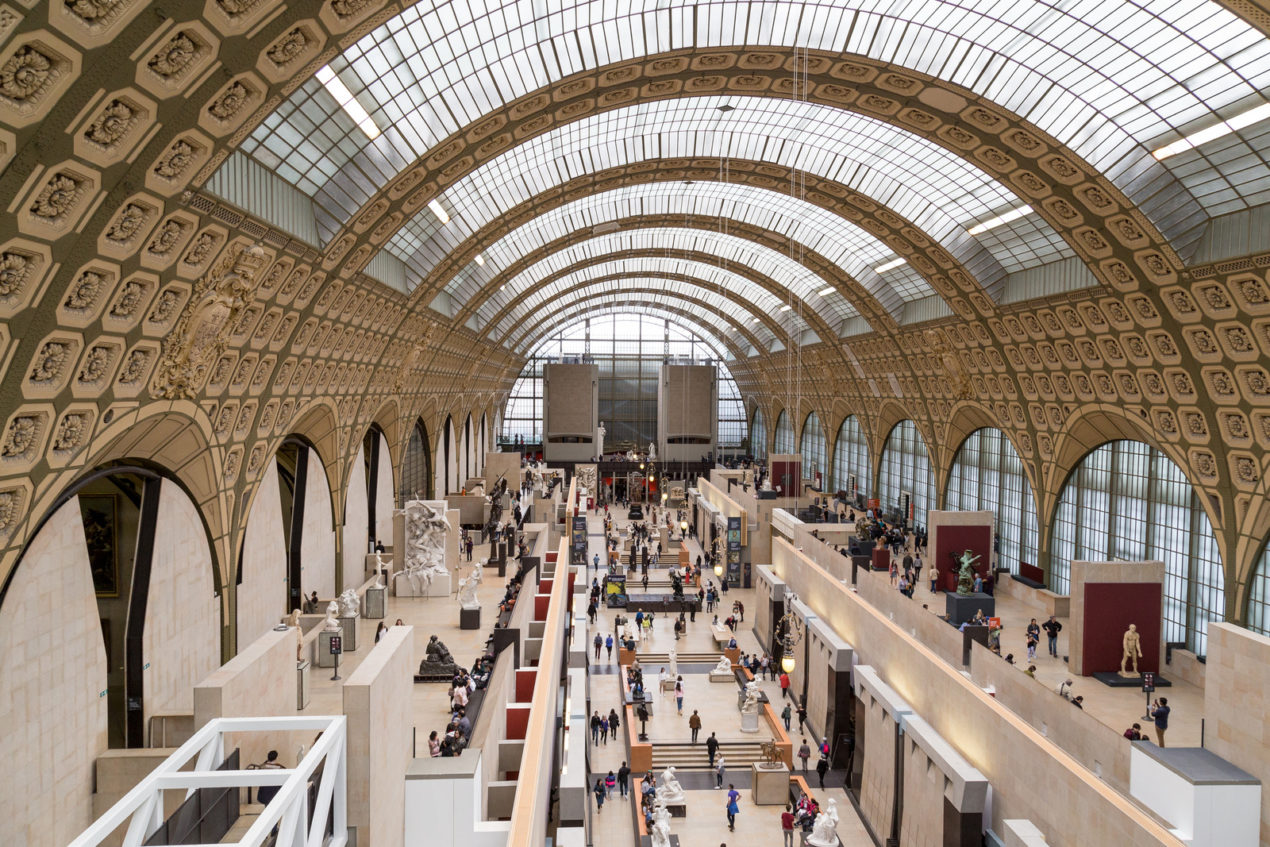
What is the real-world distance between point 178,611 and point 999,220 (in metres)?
26.5

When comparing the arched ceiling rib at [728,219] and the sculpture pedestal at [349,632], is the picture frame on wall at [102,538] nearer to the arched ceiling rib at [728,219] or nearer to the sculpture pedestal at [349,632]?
the sculpture pedestal at [349,632]

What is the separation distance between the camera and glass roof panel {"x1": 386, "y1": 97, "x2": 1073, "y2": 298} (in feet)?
91.8

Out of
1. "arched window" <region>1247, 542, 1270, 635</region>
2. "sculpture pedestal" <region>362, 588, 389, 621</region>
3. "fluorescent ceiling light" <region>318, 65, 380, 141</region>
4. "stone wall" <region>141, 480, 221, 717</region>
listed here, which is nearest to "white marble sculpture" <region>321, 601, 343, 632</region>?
"stone wall" <region>141, 480, 221, 717</region>

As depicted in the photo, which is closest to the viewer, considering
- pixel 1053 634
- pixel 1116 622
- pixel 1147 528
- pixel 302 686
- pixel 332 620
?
pixel 302 686

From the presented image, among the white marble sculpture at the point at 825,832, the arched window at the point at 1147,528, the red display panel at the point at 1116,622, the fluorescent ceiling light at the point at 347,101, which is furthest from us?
the arched window at the point at 1147,528

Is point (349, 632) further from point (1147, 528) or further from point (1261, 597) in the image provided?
point (1147, 528)

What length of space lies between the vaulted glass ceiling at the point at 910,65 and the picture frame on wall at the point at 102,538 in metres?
7.67

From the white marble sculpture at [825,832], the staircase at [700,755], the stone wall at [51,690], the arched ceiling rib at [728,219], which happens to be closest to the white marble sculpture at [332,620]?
the stone wall at [51,690]

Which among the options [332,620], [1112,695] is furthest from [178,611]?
[1112,695]

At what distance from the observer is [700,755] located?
27.3 meters

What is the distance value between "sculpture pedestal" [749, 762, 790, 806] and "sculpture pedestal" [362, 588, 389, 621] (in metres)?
12.2

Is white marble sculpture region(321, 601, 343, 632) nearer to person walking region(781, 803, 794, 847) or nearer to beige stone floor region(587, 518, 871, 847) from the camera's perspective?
beige stone floor region(587, 518, 871, 847)

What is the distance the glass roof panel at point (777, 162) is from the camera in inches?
1102

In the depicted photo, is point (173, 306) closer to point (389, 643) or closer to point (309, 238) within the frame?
point (309, 238)
